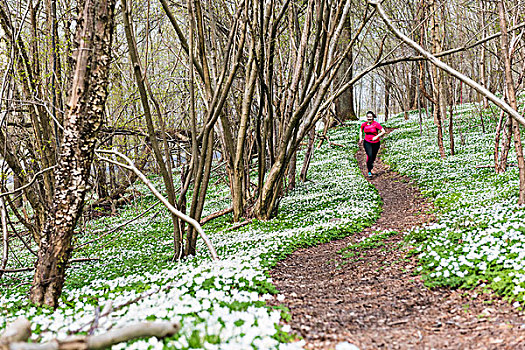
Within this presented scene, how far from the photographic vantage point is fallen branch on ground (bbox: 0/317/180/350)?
3.15 m

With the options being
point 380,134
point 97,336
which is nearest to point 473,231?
point 97,336

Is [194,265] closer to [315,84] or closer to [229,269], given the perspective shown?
[229,269]

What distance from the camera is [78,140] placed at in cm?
579

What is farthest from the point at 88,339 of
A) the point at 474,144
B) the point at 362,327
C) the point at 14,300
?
the point at 474,144

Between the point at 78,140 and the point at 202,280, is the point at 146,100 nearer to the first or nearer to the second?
the point at 78,140

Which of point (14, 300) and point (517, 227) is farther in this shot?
point (14, 300)

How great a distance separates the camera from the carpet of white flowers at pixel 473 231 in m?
5.34

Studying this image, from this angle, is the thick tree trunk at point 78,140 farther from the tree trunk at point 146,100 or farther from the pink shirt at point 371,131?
the pink shirt at point 371,131

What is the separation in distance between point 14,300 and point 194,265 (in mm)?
2963

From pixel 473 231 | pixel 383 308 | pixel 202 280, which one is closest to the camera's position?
pixel 383 308

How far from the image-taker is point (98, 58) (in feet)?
18.9

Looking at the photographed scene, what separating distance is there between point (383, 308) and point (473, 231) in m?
2.54

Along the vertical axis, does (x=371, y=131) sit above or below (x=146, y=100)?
below

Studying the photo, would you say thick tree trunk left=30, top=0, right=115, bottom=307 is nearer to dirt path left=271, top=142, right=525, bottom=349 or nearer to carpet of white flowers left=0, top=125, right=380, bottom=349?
carpet of white flowers left=0, top=125, right=380, bottom=349
